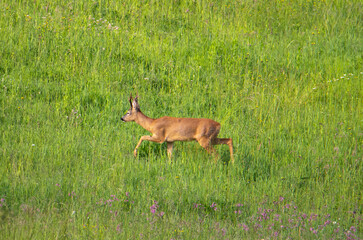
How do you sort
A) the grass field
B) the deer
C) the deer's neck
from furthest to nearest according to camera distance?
1. the deer's neck
2. the deer
3. the grass field

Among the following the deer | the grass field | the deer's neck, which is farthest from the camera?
the deer's neck

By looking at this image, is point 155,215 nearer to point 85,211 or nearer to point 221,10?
point 85,211

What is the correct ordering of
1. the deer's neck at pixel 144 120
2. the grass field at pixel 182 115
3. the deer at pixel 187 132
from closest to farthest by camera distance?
the grass field at pixel 182 115 < the deer at pixel 187 132 < the deer's neck at pixel 144 120

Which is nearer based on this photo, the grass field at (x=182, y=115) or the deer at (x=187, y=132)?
the grass field at (x=182, y=115)

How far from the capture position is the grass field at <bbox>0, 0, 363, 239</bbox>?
600 centimetres

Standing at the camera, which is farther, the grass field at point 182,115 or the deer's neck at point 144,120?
the deer's neck at point 144,120

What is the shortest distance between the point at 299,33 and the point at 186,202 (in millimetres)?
7765

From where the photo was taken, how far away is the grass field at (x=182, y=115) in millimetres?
5996

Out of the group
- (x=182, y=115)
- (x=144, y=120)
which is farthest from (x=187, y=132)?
(x=182, y=115)

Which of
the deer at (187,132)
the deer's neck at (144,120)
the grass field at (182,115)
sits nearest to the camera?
the grass field at (182,115)

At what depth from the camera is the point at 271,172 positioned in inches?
292

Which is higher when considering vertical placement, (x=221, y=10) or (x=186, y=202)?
(x=221, y=10)

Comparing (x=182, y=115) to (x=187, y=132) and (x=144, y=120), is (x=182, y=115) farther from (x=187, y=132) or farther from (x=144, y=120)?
(x=187, y=132)

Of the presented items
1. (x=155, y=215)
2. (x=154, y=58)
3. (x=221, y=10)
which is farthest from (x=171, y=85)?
(x=155, y=215)
